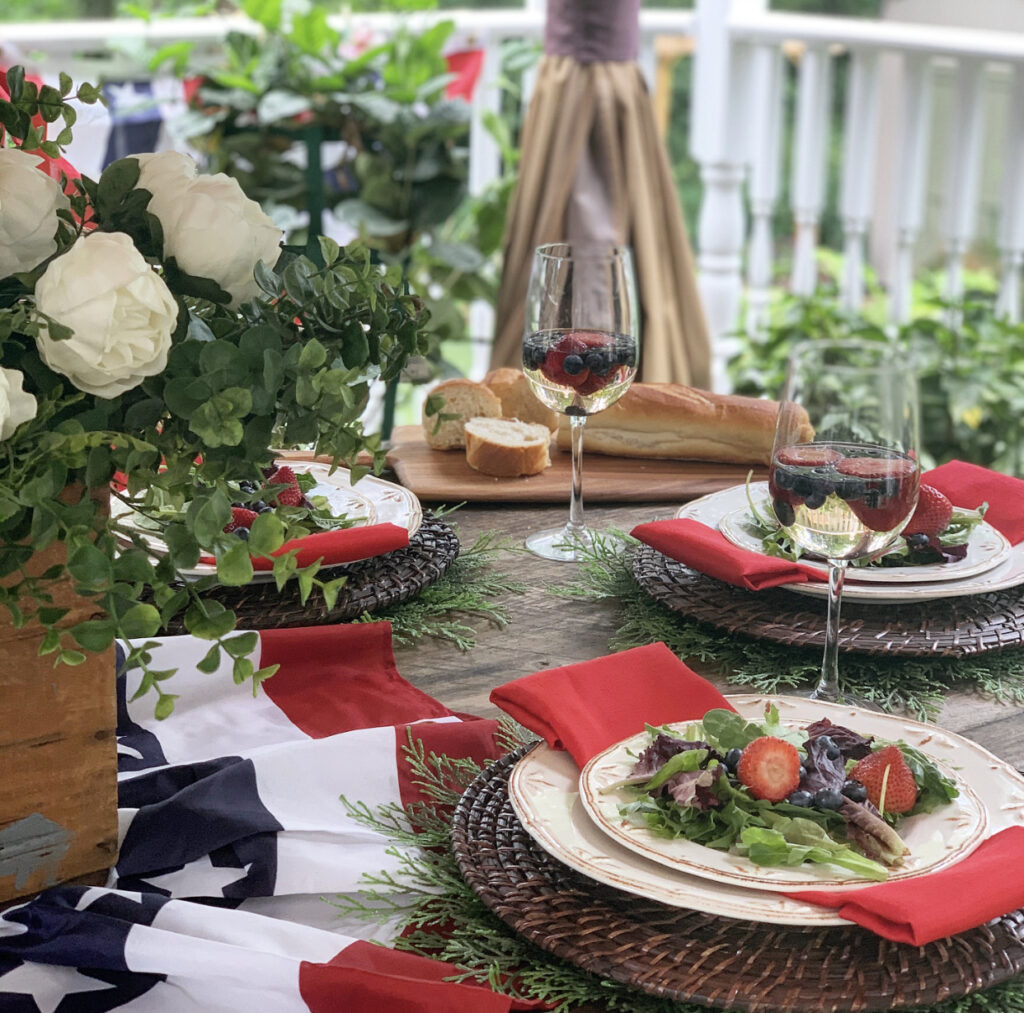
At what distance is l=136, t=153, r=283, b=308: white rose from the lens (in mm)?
634

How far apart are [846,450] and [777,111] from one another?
2902 millimetres

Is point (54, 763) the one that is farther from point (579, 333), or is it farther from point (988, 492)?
point (988, 492)

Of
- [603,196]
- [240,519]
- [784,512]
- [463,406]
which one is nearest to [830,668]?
[784,512]

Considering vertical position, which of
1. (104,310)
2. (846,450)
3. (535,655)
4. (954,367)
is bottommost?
(954,367)

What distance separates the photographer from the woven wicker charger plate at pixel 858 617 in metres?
1.00

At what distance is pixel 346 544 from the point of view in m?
1.09

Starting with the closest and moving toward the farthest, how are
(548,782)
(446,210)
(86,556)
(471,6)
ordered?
1. (86,556)
2. (548,782)
3. (446,210)
4. (471,6)

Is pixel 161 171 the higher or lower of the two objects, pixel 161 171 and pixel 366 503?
the higher

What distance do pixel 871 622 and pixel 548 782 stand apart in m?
0.40

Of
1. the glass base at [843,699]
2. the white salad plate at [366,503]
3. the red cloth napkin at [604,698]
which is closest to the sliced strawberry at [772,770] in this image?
the red cloth napkin at [604,698]

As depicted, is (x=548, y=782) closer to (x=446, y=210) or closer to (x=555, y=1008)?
(x=555, y=1008)

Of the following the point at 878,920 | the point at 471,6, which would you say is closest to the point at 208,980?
the point at 878,920

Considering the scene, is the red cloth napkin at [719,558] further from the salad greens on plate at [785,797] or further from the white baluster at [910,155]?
the white baluster at [910,155]

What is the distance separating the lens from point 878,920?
0.61 metres
